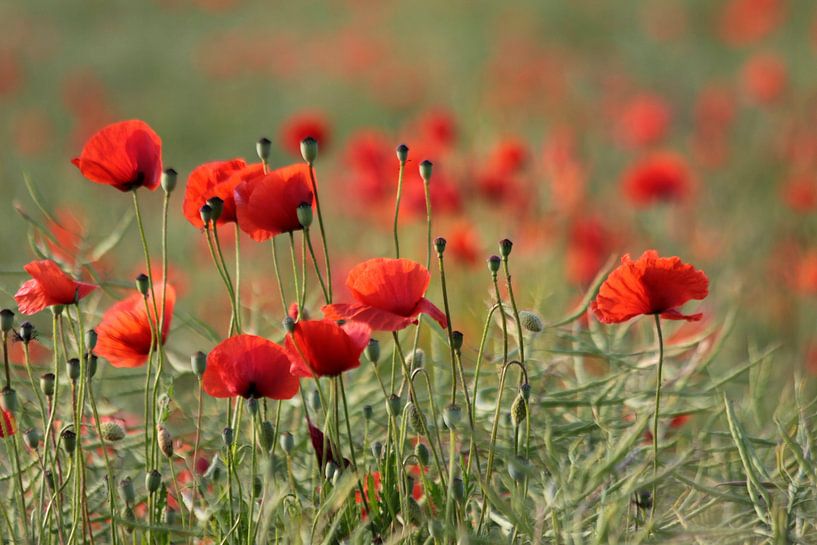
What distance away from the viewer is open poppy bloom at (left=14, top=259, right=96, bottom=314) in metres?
1.09

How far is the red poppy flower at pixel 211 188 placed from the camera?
116 centimetres

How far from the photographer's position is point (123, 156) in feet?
3.85

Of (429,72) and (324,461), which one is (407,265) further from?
(429,72)

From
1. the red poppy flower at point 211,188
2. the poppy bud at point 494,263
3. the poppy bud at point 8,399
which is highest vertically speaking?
the red poppy flower at point 211,188

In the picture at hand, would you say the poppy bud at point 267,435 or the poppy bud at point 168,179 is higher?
the poppy bud at point 168,179

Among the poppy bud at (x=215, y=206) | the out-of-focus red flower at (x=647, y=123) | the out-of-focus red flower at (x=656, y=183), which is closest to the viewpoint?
the poppy bud at (x=215, y=206)

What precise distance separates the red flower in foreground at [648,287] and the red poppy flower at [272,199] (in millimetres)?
319

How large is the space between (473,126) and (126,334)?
7.72 ft

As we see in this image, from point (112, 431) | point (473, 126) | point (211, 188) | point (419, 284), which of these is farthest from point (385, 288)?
point (473, 126)

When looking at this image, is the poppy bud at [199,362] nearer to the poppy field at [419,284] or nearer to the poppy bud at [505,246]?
the poppy field at [419,284]

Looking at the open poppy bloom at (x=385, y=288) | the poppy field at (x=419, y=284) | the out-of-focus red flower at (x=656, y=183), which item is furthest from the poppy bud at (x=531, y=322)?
the out-of-focus red flower at (x=656, y=183)

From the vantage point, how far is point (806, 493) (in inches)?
48.3

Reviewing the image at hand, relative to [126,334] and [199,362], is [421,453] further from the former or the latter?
→ [126,334]

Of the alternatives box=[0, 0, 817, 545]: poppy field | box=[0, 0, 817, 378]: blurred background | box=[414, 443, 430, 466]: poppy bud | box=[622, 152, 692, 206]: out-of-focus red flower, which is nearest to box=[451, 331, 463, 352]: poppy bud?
box=[0, 0, 817, 545]: poppy field
